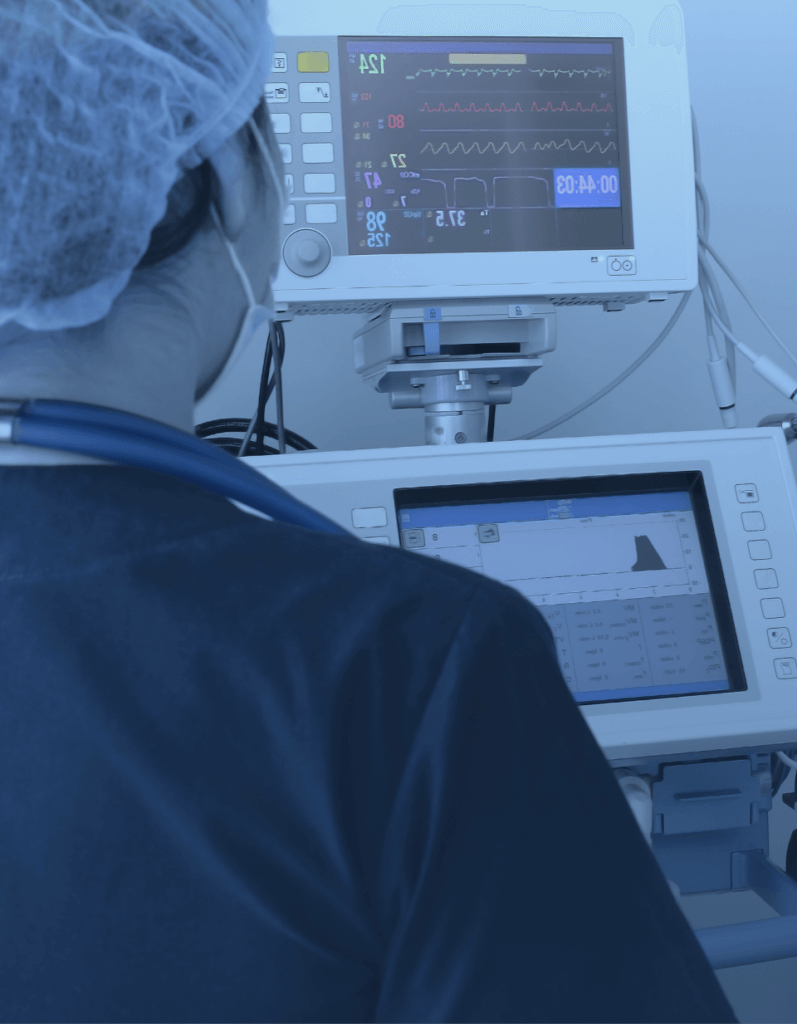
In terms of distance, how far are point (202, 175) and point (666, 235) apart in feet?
2.48

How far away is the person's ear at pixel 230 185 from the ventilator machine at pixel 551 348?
463mm

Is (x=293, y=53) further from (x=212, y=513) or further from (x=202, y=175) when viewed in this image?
(x=212, y=513)

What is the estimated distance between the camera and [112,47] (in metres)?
0.46

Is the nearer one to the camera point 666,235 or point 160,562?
point 160,562

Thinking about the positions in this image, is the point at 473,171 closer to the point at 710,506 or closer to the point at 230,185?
the point at 710,506

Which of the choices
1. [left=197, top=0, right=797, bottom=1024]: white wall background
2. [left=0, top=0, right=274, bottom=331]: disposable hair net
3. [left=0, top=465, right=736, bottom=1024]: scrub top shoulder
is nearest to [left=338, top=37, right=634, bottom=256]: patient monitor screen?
[left=197, top=0, right=797, bottom=1024]: white wall background

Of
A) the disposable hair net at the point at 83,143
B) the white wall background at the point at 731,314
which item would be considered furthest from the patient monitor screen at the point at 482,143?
the disposable hair net at the point at 83,143

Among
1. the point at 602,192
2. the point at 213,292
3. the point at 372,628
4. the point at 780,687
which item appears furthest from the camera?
the point at 602,192

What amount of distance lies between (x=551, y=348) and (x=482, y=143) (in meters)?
0.24

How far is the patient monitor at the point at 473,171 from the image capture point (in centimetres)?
107

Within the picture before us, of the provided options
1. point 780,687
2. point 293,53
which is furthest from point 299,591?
point 293,53

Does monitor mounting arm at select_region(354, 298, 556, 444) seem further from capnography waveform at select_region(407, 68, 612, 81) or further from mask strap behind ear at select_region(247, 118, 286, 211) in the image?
mask strap behind ear at select_region(247, 118, 286, 211)

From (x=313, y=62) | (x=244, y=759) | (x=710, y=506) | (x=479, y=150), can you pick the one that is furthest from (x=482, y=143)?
(x=244, y=759)

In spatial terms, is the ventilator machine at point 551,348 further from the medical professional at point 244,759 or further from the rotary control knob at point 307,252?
the medical professional at point 244,759
